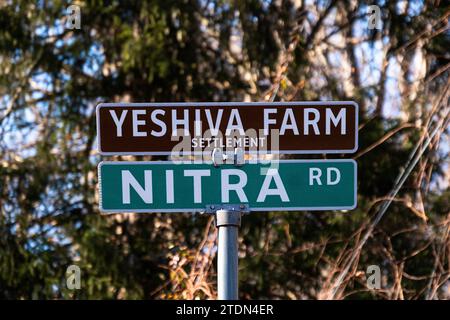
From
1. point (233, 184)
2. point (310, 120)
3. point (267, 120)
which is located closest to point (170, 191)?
point (233, 184)

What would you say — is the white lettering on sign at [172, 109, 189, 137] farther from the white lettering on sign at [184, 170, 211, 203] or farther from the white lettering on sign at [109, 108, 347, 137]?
the white lettering on sign at [184, 170, 211, 203]

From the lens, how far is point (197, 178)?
401cm

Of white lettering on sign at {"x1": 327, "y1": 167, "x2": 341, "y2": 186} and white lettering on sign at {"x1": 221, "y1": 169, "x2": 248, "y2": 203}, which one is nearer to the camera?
white lettering on sign at {"x1": 221, "y1": 169, "x2": 248, "y2": 203}

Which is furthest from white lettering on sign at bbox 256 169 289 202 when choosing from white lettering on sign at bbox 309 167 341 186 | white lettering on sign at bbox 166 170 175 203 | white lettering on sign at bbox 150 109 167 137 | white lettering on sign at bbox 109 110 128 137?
white lettering on sign at bbox 109 110 128 137

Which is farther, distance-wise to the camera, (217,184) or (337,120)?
(337,120)

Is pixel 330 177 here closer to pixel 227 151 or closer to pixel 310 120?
pixel 310 120

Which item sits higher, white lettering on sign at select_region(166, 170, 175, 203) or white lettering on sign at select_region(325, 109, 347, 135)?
white lettering on sign at select_region(325, 109, 347, 135)

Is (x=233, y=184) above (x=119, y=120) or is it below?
below

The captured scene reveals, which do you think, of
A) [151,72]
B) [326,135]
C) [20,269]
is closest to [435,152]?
[151,72]

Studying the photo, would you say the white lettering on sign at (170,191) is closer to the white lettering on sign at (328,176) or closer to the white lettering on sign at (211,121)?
the white lettering on sign at (211,121)

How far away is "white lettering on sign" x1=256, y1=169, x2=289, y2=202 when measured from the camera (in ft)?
13.2

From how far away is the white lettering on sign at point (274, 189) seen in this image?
13.2 feet

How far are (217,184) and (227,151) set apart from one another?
0.15 meters
